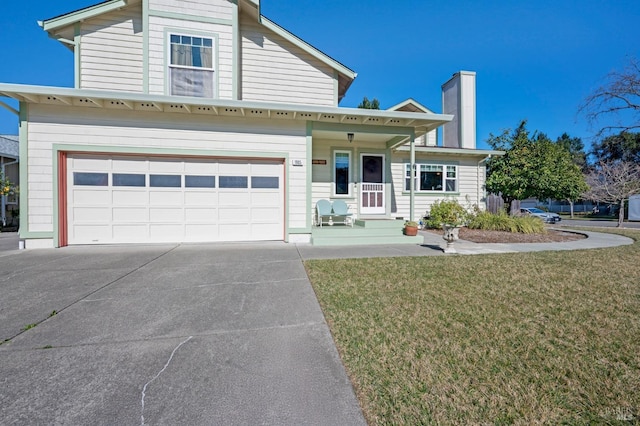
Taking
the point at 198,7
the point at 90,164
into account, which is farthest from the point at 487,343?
the point at 198,7

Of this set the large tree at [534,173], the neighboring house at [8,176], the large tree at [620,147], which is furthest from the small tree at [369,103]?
the large tree at [620,147]

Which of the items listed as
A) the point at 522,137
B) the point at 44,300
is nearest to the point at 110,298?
the point at 44,300

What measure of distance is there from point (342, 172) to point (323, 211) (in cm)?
185

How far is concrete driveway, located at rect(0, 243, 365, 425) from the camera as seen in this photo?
69.2 inches

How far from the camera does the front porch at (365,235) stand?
7821 millimetres

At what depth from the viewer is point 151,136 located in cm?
721

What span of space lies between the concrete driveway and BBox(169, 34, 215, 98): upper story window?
5.77m

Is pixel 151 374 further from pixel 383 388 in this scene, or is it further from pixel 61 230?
pixel 61 230

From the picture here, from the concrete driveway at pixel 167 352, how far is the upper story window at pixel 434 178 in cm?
878

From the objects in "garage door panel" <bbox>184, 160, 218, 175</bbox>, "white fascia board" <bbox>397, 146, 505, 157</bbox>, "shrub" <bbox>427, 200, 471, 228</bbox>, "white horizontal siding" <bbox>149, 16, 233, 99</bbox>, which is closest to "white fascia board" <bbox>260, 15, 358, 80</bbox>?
"white horizontal siding" <bbox>149, 16, 233, 99</bbox>

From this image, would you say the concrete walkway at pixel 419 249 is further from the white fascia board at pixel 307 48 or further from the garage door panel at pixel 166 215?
the white fascia board at pixel 307 48

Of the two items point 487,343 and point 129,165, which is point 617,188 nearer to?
point 487,343

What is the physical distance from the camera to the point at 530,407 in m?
1.74

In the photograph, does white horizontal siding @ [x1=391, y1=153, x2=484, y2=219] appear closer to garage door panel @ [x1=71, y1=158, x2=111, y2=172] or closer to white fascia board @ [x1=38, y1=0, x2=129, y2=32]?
garage door panel @ [x1=71, y1=158, x2=111, y2=172]
